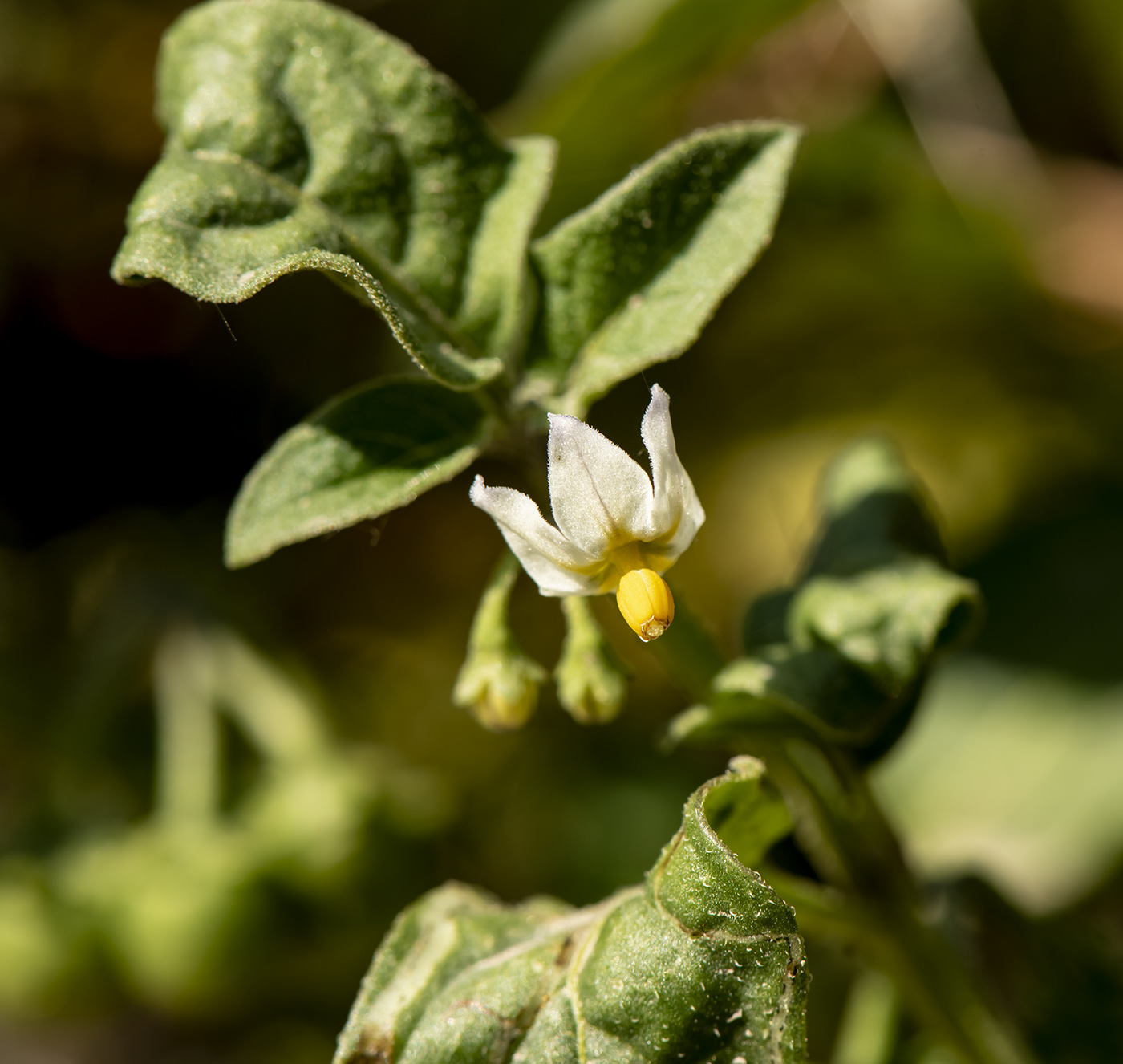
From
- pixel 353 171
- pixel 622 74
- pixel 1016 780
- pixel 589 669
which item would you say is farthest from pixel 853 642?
pixel 622 74

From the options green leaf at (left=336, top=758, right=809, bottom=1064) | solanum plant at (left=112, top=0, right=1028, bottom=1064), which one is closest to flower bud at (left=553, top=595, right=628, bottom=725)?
solanum plant at (left=112, top=0, right=1028, bottom=1064)

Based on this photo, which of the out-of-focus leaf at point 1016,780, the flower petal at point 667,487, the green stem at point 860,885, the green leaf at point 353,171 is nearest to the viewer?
the flower petal at point 667,487

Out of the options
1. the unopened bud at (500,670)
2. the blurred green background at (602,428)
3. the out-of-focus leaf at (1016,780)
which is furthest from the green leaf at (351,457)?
the out-of-focus leaf at (1016,780)

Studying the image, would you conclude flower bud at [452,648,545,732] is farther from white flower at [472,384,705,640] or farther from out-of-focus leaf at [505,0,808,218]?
out-of-focus leaf at [505,0,808,218]

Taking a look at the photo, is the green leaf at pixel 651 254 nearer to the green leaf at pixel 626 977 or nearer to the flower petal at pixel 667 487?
the flower petal at pixel 667 487

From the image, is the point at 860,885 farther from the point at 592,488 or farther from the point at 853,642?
the point at 592,488

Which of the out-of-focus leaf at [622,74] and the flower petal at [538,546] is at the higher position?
the flower petal at [538,546]
